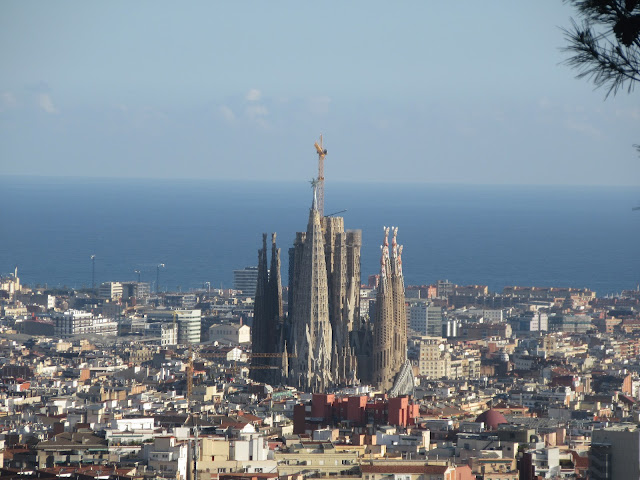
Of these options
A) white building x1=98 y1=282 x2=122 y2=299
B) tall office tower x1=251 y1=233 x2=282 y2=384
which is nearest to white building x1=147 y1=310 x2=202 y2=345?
white building x1=98 y1=282 x2=122 y2=299

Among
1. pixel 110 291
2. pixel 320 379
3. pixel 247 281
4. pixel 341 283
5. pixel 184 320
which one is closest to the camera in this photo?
pixel 320 379

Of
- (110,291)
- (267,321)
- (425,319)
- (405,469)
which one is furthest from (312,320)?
(110,291)

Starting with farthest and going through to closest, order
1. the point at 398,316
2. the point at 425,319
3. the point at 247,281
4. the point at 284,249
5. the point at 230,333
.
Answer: the point at 284,249
the point at 247,281
the point at 425,319
the point at 230,333
the point at 398,316

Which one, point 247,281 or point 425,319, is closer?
point 425,319

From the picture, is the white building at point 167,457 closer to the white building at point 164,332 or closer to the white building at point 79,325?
the white building at point 164,332

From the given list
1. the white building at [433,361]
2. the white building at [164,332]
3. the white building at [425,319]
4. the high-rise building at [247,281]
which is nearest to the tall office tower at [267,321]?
the white building at [433,361]

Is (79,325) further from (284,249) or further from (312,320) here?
(284,249)
